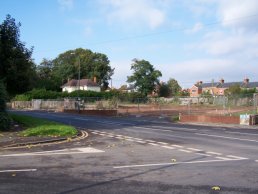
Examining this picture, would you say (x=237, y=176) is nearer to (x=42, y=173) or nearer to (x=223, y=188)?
(x=223, y=188)

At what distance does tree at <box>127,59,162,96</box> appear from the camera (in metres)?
111

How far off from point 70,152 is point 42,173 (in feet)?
13.7

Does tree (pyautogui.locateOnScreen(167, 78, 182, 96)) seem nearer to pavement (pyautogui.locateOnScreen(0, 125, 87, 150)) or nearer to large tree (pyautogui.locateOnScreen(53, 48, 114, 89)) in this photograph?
large tree (pyautogui.locateOnScreen(53, 48, 114, 89))

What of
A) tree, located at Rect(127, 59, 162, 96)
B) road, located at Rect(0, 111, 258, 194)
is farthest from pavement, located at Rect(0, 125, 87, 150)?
tree, located at Rect(127, 59, 162, 96)

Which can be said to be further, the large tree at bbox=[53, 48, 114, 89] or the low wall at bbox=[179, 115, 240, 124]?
the large tree at bbox=[53, 48, 114, 89]

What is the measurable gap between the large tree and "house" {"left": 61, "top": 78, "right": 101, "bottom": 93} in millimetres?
4677

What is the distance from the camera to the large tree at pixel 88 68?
127m

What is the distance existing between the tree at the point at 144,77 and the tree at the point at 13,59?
84.3 meters

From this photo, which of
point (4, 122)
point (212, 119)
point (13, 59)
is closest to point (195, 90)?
point (212, 119)

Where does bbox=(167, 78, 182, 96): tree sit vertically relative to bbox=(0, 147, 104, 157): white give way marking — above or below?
above

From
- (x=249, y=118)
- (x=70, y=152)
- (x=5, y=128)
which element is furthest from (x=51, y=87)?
(x=70, y=152)

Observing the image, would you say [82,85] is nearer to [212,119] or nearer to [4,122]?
[212,119]

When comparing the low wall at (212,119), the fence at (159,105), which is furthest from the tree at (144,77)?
the low wall at (212,119)

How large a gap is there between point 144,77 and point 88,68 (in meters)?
25.8
